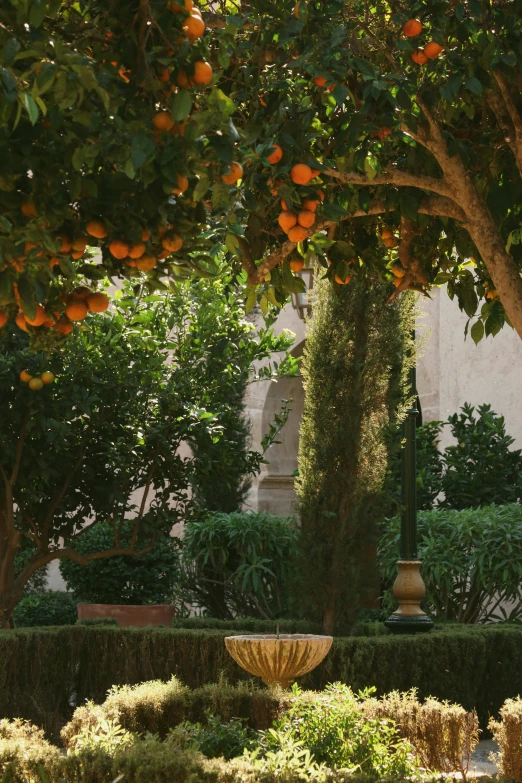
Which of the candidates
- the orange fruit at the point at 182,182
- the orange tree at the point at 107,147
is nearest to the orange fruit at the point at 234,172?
the orange tree at the point at 107,147

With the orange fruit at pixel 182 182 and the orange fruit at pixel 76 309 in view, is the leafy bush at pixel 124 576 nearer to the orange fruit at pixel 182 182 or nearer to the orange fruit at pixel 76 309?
the orange fruit at pixel 76 309

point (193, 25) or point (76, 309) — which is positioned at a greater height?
point (193, 25)

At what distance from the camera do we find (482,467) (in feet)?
39.7

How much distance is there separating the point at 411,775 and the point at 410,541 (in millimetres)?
4062

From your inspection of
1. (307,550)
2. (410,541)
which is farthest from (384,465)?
(410,541)

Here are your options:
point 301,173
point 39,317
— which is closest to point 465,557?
point 301,173

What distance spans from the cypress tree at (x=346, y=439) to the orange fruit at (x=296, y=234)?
5.83 m

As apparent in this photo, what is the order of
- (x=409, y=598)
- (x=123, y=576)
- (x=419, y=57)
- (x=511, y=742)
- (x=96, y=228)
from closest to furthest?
(x=96, y=228) → (x=419, y=57) → (x=511, y=742) → (x=409, y=598) → (x=123, y=576)

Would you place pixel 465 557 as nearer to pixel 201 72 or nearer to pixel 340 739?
pixel 340 739

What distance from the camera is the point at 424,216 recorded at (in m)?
4.78

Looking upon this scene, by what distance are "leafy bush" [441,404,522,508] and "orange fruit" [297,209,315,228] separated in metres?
8.60

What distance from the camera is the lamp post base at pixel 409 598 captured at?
7.58 metres

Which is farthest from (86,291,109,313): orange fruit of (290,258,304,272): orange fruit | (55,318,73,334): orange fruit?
(290,258,304,272): orange fruit

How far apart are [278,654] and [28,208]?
3.77 meters
